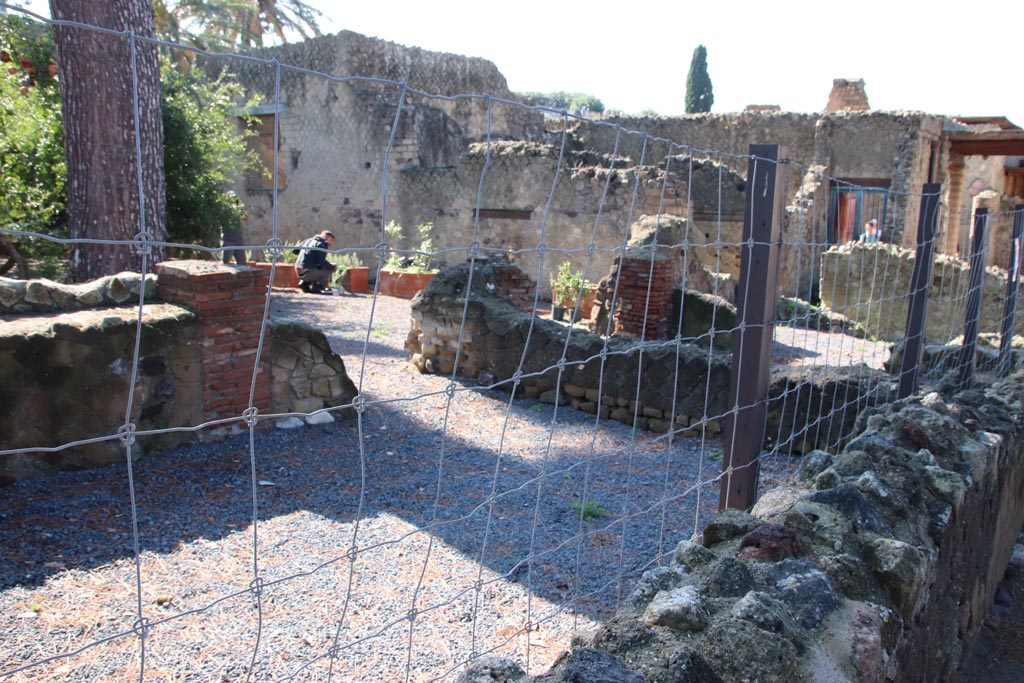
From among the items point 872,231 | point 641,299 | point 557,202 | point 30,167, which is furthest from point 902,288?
point 30,167

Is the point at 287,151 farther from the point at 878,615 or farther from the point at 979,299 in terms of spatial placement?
the point at 878,615

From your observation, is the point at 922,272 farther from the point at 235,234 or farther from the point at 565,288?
the point at 235,234

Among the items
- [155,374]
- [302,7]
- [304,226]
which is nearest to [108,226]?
[155,374]

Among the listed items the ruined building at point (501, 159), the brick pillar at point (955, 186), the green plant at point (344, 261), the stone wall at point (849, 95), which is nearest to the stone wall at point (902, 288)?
the ruined building at point (501, 159)

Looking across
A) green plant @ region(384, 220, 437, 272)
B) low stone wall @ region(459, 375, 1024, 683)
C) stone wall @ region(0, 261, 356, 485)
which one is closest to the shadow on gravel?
stone wall @ region(0, 261, 356, 485)

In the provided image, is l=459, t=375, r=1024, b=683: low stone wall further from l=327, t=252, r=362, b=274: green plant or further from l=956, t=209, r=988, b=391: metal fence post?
l=327, t=252, r=362, b=274: green plant

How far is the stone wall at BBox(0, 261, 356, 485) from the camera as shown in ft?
14.7

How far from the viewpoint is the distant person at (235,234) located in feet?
35.4

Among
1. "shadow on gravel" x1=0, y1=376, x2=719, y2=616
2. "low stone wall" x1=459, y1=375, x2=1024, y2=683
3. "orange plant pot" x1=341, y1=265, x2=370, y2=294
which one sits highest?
"low stone wall" x1=459, y1=375, x2=1024, y2=683

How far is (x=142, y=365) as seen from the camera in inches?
197

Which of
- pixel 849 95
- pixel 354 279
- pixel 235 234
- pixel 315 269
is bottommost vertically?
pixel 354 279

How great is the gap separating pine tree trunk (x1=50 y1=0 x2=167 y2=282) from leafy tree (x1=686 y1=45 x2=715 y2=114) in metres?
29.9

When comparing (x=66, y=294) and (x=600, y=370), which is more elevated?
(x=66, y=294)

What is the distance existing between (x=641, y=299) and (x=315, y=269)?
19.6ft
